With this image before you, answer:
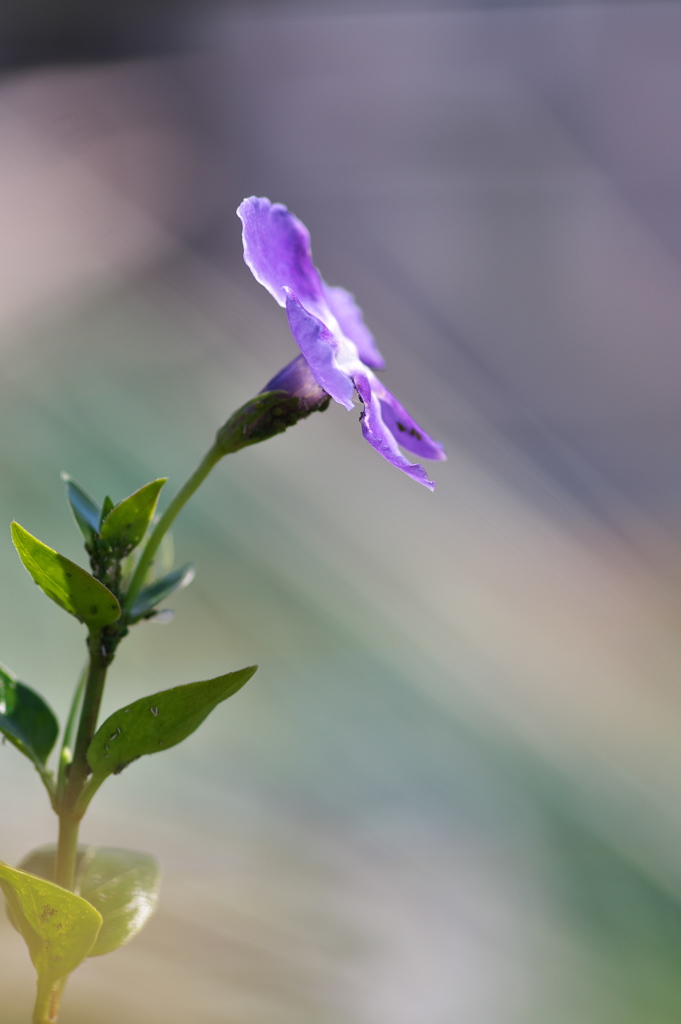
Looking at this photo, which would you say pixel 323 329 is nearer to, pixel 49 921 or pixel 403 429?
pixel 403 429

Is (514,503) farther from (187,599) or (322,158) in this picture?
(322,158)

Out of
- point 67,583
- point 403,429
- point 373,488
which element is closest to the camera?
point 67,583

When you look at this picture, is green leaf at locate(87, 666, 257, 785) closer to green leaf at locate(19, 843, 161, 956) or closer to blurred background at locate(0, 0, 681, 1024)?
green leaf at locate(19, 843, 161, 956)

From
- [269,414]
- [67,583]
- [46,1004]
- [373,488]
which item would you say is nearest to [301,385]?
[269,414]

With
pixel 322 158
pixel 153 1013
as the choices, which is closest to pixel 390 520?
pixel 153 1013

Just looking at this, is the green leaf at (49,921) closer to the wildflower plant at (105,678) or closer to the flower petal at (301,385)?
the wildflower plant at (105,678)

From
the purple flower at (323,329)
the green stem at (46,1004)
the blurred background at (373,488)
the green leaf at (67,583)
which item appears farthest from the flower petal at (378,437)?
the blurred background at (373,488)

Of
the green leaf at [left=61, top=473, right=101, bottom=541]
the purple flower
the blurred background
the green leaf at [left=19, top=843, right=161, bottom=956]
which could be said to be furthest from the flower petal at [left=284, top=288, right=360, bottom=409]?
the blurred background
